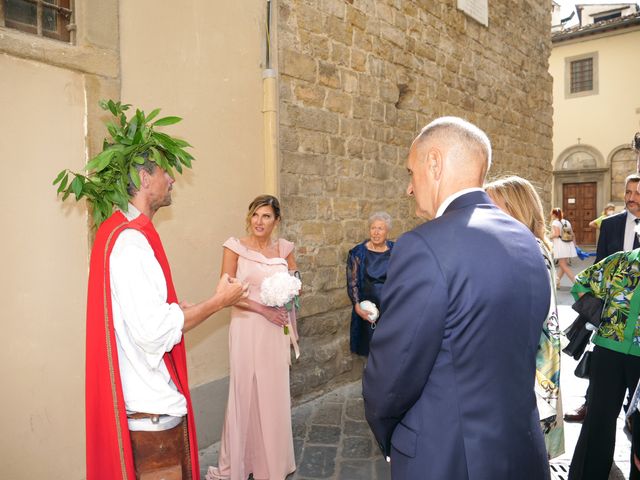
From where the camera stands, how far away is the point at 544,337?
2.62m

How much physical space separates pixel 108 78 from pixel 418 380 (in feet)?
9.53

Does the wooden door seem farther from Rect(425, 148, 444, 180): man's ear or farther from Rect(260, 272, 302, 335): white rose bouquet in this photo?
Rect(425, 148, 444, 180): man's ear

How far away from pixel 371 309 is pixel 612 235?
213cm

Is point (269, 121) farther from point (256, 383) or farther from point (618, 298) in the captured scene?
point (618, 298)

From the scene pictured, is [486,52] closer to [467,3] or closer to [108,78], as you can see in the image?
[467,3]

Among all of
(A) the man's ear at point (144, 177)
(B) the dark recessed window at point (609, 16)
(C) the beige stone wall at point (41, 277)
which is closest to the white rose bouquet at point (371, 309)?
(C) the beige stone wall at point (41, 277)

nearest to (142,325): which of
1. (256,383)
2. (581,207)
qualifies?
(256,383)

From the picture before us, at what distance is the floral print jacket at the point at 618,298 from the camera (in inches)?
119

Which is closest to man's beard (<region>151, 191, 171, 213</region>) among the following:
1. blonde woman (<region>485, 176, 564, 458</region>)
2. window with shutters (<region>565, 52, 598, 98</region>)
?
blonde woman (<region>485, 176, 564, 458</region>)

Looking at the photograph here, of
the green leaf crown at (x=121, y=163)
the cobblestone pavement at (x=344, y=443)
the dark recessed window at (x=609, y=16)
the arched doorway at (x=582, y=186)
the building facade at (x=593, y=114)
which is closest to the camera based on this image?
the green leaf crown at (x=121, y=163)

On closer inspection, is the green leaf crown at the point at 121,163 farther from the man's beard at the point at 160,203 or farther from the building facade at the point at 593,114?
the building facade at the point at 593,114

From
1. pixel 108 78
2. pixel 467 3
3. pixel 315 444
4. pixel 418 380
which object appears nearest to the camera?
pixel 418 380

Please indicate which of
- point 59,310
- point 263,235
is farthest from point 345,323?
point 59,310

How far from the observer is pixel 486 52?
8367mm
